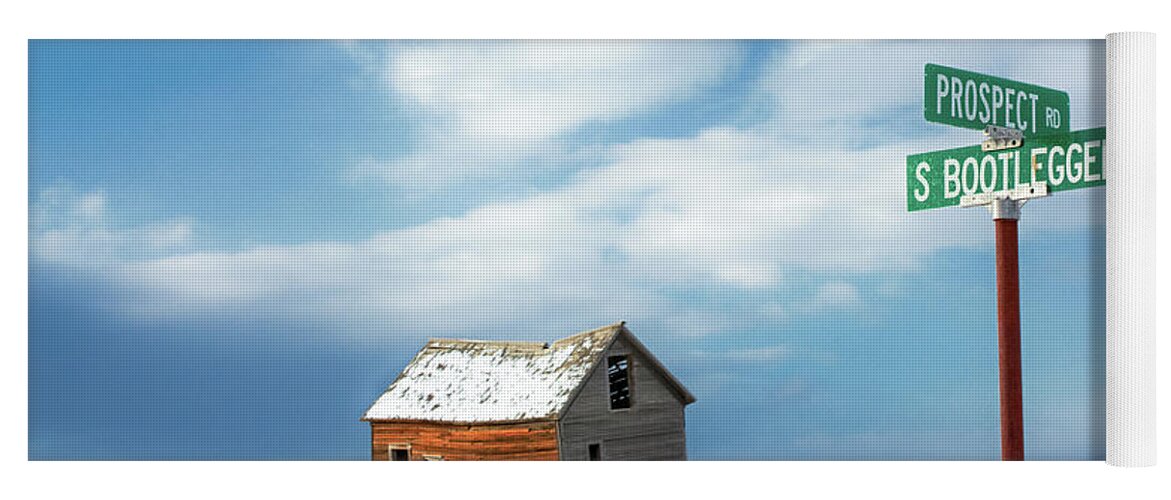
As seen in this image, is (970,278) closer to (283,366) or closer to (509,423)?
(509,423)

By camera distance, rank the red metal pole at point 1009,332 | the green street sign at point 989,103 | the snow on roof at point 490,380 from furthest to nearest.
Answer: the snow on roof at point 490,380
the red metal pole at point 1009,332
the green street sign at point 989,103

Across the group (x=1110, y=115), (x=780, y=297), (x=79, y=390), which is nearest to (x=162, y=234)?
(x=79, y=390)

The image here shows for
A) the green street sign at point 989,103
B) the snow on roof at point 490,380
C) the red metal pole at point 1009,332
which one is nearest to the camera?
the green street sign at point 989,103

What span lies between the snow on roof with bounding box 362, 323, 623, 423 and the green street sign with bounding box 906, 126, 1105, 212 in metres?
1.79

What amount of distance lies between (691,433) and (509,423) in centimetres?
98

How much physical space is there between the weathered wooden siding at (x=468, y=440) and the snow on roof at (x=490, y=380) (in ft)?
0.16

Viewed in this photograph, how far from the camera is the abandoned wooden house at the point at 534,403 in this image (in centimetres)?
811

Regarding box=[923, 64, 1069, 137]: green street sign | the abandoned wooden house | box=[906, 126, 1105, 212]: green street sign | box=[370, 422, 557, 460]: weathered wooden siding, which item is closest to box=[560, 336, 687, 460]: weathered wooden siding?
the abandoned wooden house

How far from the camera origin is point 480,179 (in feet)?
26.7

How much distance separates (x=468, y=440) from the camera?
820cm

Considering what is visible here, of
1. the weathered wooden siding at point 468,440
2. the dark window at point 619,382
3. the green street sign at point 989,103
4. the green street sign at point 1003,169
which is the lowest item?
the weathered wooden siding at point 468,440

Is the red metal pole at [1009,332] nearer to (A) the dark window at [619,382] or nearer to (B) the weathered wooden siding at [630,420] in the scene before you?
(B) the weathered wooden siding at [630,420]

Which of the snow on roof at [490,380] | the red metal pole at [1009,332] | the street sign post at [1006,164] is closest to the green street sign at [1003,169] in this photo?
the street sign post at [1006,164]

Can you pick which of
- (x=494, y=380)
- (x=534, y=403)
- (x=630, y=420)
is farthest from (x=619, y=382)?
(x=494, y=380)
